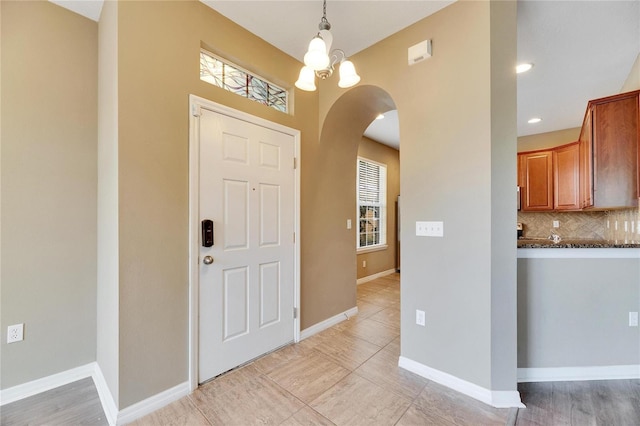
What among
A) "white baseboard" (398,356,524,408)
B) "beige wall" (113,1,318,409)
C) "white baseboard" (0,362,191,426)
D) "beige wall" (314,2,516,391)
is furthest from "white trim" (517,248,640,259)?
"white baseboard" (0,362,191,426)

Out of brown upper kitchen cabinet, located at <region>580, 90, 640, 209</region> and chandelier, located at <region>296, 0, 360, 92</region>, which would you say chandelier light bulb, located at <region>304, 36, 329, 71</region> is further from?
brown upper kitchen cabinet, located at <region>580, 90, 640, 209</region>

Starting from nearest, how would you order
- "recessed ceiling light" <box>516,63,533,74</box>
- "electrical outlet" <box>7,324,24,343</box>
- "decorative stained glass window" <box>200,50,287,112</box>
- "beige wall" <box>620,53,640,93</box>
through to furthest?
"electrical outlet" <box>7,324,24,343</box>, "decorative stained glass window" <box>200,50,287,112</box>, "beige wall" <box>620,53,640,93</box>, "recessed ceiling light" <box>516,63,533,74</box>

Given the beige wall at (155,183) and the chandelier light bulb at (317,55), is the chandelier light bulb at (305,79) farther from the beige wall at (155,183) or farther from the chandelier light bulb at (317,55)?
the beige wall at (155,183)

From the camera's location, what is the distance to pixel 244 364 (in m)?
2.16

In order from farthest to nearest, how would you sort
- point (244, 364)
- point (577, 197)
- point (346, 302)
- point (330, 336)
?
point (577, 197) → point (346, 302) → point (330, 336) → point (244, 364)

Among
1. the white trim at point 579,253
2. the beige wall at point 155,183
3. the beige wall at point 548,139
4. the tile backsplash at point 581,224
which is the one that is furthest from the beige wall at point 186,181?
the beige wall at point 548,139

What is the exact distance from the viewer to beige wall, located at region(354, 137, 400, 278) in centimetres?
500

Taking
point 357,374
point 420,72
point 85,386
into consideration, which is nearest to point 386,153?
point 420,72

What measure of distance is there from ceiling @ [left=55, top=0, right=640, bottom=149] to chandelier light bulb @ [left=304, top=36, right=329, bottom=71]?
0.78 metres

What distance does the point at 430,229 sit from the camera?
2021mm

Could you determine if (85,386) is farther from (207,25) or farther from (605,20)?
(605,20)

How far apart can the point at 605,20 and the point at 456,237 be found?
6.96 ft

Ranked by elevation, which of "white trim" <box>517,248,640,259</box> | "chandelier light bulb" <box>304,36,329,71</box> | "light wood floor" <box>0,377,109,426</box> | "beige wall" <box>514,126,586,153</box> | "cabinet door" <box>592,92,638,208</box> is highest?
"beige wall" <box>514,126,586,153</box>

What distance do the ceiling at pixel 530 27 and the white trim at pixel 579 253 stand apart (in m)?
1.80
